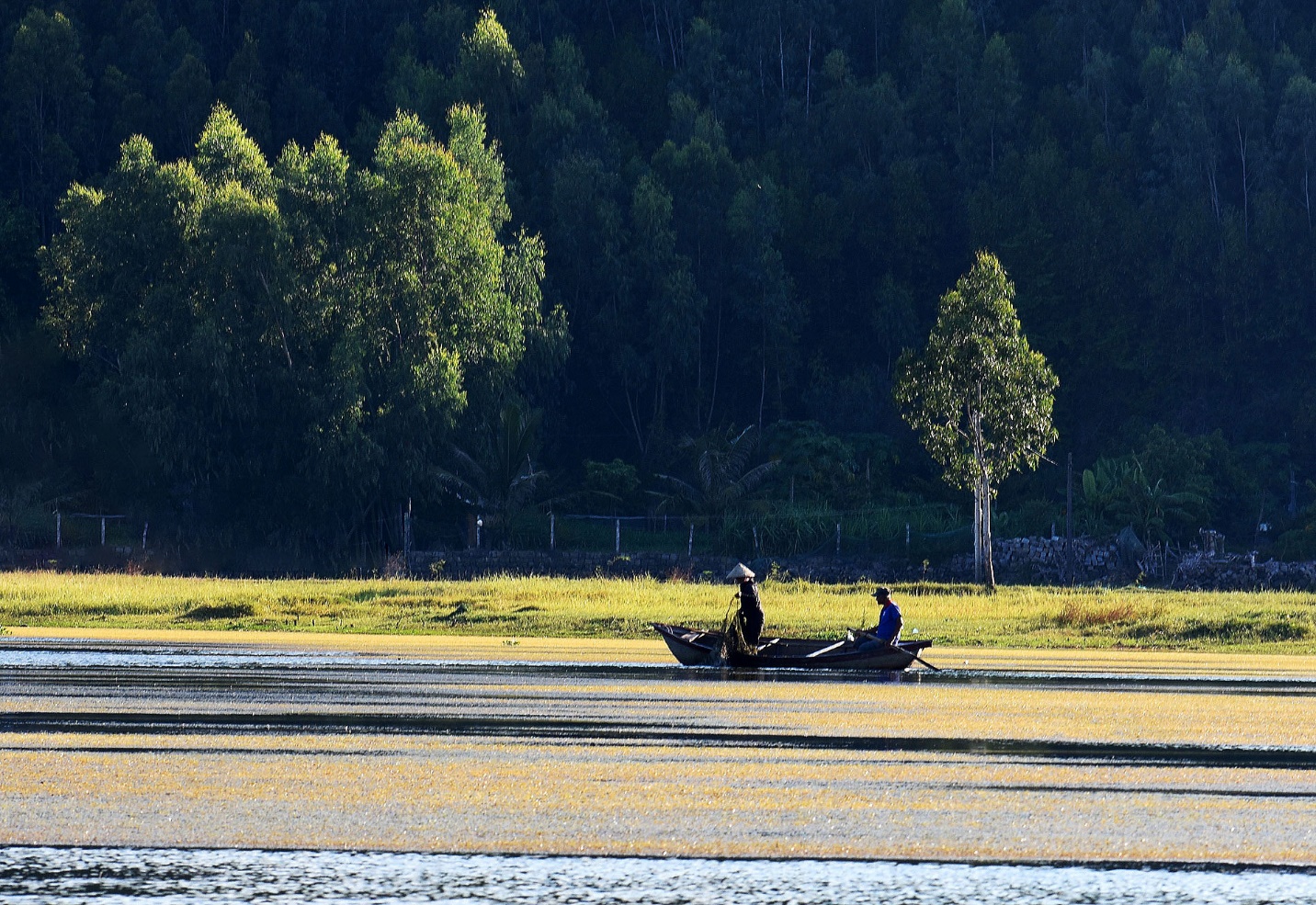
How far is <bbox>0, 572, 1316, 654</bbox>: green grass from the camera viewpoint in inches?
1588

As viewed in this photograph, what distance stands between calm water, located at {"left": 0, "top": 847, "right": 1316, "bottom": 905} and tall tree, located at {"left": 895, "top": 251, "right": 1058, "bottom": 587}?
45500 millimetres

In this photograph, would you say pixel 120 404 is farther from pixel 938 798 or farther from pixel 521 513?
pixel 938 798

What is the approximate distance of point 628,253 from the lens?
278ft

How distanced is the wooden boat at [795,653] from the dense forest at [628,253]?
34838mm

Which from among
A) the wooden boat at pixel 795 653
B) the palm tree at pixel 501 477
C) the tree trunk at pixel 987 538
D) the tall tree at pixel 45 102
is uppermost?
the tall tree at pixel 45 102

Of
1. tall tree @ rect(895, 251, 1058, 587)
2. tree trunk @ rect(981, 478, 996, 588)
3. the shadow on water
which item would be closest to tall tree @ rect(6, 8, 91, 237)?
tall tree @ rect(895, 251, 1058, 587)

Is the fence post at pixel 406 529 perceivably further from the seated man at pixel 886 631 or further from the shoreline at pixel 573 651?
the seated man at pixel 886 631

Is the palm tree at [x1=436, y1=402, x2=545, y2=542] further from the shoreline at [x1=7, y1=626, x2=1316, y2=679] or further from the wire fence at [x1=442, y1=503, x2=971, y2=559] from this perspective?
the shoreline at [x1=7, y1=626, x2=1316, y2=679]

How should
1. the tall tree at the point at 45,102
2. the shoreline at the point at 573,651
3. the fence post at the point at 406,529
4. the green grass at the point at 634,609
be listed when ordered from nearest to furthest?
1. the shoreline at the point at 573,651
2. the green grass at the point at 634,609
3. the fence post at the point at 406,529
4. the tall tree at the point at 45,102

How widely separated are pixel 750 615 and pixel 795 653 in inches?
42.6

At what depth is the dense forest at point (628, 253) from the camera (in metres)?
67.9

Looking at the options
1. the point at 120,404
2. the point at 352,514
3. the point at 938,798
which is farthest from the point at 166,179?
the point at 938,798

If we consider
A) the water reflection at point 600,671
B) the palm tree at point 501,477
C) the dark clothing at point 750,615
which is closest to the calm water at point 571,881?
the water reflection at point 600,671

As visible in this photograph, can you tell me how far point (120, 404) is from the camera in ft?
227
